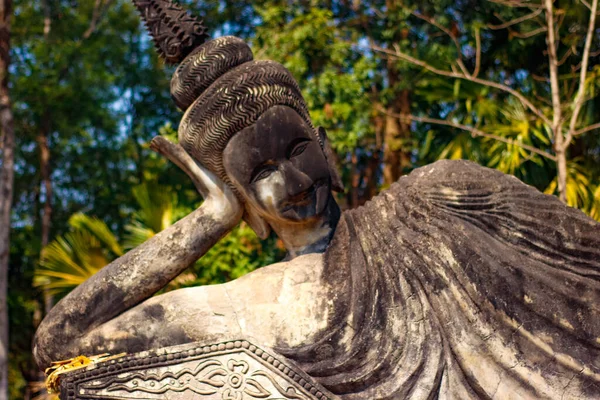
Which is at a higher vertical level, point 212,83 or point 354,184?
point 212,83

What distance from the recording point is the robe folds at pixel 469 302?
4.30 metres

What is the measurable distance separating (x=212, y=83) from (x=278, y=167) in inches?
19.9

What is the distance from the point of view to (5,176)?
11086mm

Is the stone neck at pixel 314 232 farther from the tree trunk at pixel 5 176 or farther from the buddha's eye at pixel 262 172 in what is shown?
the tree trunk at pixel 5 176

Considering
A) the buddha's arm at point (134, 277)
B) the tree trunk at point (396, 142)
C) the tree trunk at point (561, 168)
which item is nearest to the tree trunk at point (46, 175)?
the tree trunk at point (396, 142)

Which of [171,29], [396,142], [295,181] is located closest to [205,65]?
[171,29]

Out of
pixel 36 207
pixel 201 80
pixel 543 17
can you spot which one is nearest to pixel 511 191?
pixel 201 80

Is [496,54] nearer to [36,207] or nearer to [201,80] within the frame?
[201,80]

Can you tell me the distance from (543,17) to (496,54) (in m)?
0.62

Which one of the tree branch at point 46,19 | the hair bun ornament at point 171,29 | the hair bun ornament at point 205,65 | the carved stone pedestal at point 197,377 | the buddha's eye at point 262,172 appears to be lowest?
the carved stone pedestal at point 197,377

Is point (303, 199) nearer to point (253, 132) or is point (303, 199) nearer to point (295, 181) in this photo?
point (295, 181)

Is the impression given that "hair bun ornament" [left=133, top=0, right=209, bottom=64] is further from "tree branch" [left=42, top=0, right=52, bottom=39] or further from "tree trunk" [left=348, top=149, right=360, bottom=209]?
"tree branch" [left=42, top=0, right=52, bottom=39]

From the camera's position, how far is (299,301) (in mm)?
4555

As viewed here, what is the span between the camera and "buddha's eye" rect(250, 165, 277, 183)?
186 inches
